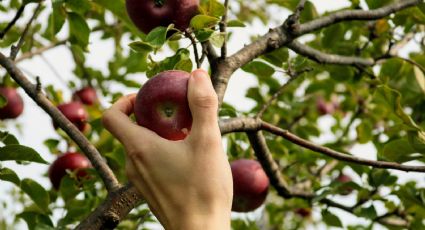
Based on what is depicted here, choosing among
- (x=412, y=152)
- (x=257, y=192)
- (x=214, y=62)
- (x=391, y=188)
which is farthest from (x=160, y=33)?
(x=391, y=188)

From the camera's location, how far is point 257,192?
2002 millimetres

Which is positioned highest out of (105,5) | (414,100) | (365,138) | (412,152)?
(105,5)

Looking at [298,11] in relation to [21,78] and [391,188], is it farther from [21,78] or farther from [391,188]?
[391,188]

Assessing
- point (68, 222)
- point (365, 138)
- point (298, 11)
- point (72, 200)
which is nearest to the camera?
point (298, 11)

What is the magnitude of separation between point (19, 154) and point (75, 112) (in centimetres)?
Answer: 94

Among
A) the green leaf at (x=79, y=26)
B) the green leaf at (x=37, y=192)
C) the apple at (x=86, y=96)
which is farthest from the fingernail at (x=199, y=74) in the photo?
the apple at (x=86, y=96)

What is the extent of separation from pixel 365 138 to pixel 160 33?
56.0 inches

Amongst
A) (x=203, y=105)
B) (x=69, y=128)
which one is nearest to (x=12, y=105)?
(x=69, y=128)

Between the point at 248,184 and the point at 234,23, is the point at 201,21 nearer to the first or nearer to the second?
the point at 234,23

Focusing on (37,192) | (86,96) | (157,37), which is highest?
(157,37)

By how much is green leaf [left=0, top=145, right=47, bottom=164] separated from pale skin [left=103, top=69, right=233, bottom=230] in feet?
1.34

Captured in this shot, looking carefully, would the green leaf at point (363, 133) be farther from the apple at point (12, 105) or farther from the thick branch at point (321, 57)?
the apple at point (12, 105)

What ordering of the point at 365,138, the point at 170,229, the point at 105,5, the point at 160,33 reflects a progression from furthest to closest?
the point at 365,138
the point at 105,5
the point at 160,33
the point at 170,229

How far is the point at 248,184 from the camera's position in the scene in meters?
1.97
